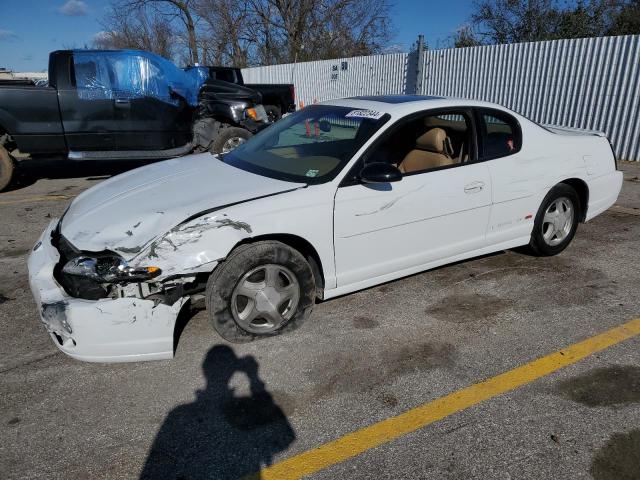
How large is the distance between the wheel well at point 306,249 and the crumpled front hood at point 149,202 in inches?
10.7

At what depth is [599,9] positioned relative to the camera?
17.4 metres

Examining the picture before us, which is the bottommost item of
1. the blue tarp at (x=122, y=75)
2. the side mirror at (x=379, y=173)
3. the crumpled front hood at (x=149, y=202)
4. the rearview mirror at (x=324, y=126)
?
the crumpled front hood at (x=149, y=202)

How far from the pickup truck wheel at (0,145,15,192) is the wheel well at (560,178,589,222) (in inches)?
297

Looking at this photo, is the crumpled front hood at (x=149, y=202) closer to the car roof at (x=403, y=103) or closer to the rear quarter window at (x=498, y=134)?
the car roof at (x=403, y=103)

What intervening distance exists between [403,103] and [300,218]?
1.40m

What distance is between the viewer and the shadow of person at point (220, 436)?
6.93 ft

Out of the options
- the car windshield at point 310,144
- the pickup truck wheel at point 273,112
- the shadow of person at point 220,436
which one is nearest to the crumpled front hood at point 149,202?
the car windshield at point 310,144

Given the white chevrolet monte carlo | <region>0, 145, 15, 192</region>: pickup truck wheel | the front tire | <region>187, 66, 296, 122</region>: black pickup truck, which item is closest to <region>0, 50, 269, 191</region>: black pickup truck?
<region>0, 145, 15, 192</region>: pickup truck wheel

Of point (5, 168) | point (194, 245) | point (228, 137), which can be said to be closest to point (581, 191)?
point (194, 245)

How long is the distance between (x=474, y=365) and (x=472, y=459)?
2.58ft

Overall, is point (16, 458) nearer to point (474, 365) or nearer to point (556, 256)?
point (474, 365)

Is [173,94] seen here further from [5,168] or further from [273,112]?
[273,112]

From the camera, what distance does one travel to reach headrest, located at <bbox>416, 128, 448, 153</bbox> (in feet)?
12.5

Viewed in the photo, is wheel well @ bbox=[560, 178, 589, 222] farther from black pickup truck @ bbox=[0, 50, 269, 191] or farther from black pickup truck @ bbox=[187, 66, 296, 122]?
black pickup truck @ bbox=[187, 66, 296, 122]
